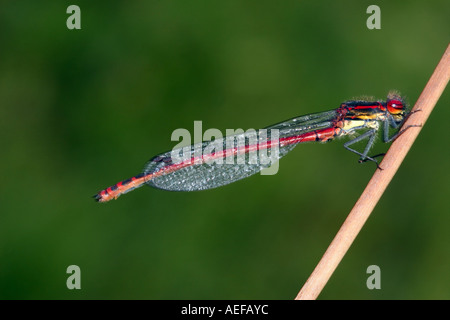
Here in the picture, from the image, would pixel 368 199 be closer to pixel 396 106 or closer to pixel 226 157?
pixel 396 106

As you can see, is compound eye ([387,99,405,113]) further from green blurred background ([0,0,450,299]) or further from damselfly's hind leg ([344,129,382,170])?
green blurred background ([0,0,450,299])

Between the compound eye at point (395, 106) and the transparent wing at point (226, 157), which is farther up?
the compound eye at point (395, 106)

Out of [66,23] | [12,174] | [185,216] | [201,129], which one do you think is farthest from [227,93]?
[12,174]

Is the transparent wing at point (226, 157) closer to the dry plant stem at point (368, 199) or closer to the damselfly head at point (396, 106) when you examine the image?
the damselfly head at point (396, 106)

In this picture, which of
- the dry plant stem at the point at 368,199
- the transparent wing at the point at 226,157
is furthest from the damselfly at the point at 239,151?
the dry plant stem at the point at 368,199

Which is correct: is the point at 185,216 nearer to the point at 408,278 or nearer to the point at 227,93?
the point at 227,93
